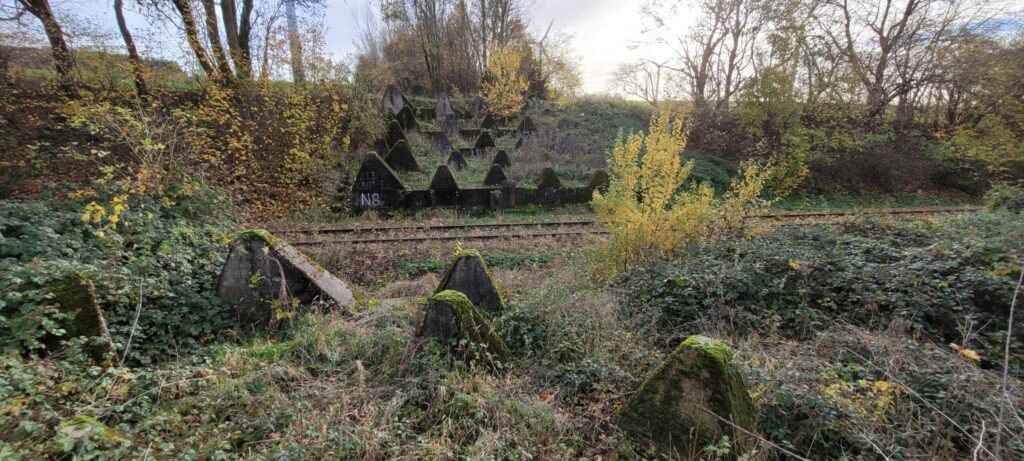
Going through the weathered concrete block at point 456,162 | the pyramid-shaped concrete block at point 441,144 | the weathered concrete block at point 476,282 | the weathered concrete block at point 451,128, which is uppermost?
the weathered concrete block at point 451,128

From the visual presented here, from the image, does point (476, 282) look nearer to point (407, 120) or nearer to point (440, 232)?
point (440, 232)


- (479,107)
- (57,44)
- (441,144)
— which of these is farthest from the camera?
(479,107)

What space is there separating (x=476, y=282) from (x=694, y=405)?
2762 mm

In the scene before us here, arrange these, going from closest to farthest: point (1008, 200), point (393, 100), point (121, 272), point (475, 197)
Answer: point (121, 272) < point (1008, 200) < point (475, 197) < point (393, 100)

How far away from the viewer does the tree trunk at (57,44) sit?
10078 mm

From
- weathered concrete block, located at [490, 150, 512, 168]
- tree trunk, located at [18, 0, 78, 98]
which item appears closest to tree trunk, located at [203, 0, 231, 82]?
tree trunk, located at [18, 0, 78, 98]

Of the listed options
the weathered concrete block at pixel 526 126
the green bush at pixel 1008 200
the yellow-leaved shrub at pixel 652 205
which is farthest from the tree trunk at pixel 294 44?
the green bush at pixel 1008 200

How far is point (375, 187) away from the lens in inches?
448

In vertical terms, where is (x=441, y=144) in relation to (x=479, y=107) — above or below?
below

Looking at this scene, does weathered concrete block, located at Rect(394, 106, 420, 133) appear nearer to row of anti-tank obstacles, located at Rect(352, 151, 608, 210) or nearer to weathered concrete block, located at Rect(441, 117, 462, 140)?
weathered concrete block, located at Rect(441, 117, 462, 140)

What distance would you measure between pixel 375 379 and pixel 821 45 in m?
23.9

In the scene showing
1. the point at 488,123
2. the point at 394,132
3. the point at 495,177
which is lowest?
the point at 495,177

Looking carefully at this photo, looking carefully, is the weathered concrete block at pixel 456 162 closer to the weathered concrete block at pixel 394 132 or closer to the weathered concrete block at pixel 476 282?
the weathered concrete block at pixel 394 132

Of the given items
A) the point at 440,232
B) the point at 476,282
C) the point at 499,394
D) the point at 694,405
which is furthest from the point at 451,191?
the point at 694,405
